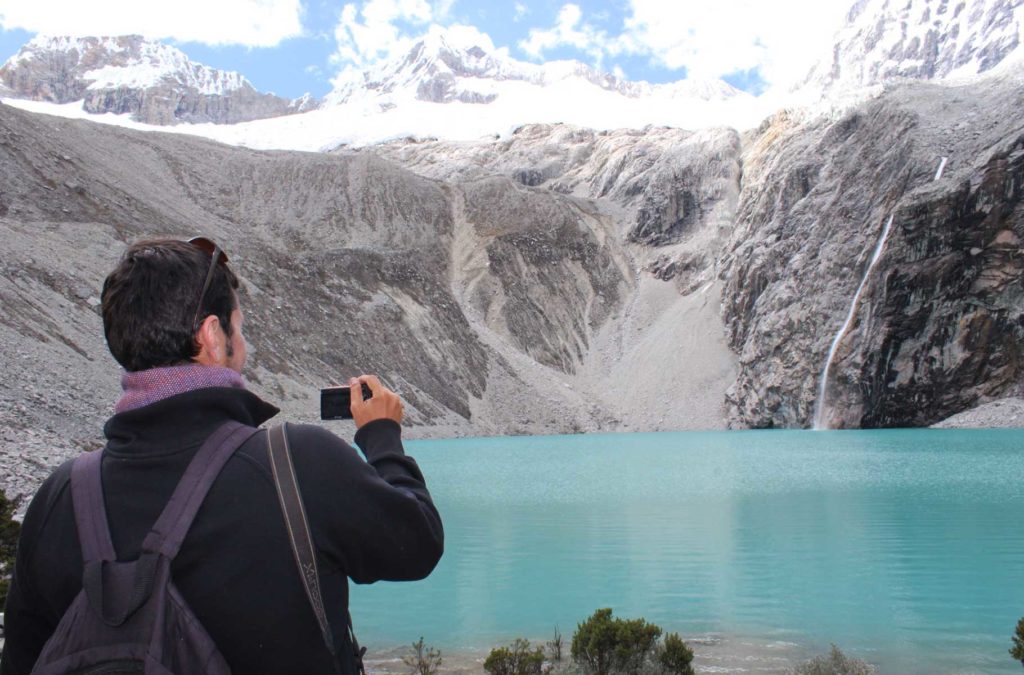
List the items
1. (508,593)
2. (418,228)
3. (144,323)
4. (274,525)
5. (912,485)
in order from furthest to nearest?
(418,228), (912,485), (508,593), (144,323), (274,525)

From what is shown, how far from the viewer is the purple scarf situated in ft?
7.61

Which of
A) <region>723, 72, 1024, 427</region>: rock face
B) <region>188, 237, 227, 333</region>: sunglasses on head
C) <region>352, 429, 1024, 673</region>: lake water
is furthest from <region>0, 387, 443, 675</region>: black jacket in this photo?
<region>723, 72, 1024, 427</region>: rock face

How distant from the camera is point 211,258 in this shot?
8.24 feet

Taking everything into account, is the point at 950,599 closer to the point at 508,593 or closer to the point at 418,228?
the point at 508,593

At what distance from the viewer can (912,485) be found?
76.6ft

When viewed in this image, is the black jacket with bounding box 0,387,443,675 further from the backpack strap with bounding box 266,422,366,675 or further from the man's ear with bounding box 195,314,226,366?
the man's ear with bounding box 195,314,226,366

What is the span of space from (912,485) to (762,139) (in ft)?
245

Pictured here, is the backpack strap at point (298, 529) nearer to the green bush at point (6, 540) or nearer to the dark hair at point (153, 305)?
the dark hair at point (153, 305)

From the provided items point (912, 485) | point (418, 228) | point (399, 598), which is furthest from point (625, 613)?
point (418, 228)

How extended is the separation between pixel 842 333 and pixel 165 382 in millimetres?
64523

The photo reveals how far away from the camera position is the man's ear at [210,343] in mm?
2469

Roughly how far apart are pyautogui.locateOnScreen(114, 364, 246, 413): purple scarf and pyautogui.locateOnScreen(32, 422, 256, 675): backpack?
0.32 metres

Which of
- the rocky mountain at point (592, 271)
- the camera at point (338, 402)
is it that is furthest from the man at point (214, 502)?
the rocky mountain at point (592, 271)

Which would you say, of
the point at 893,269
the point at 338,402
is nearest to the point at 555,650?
the point at 338,402
